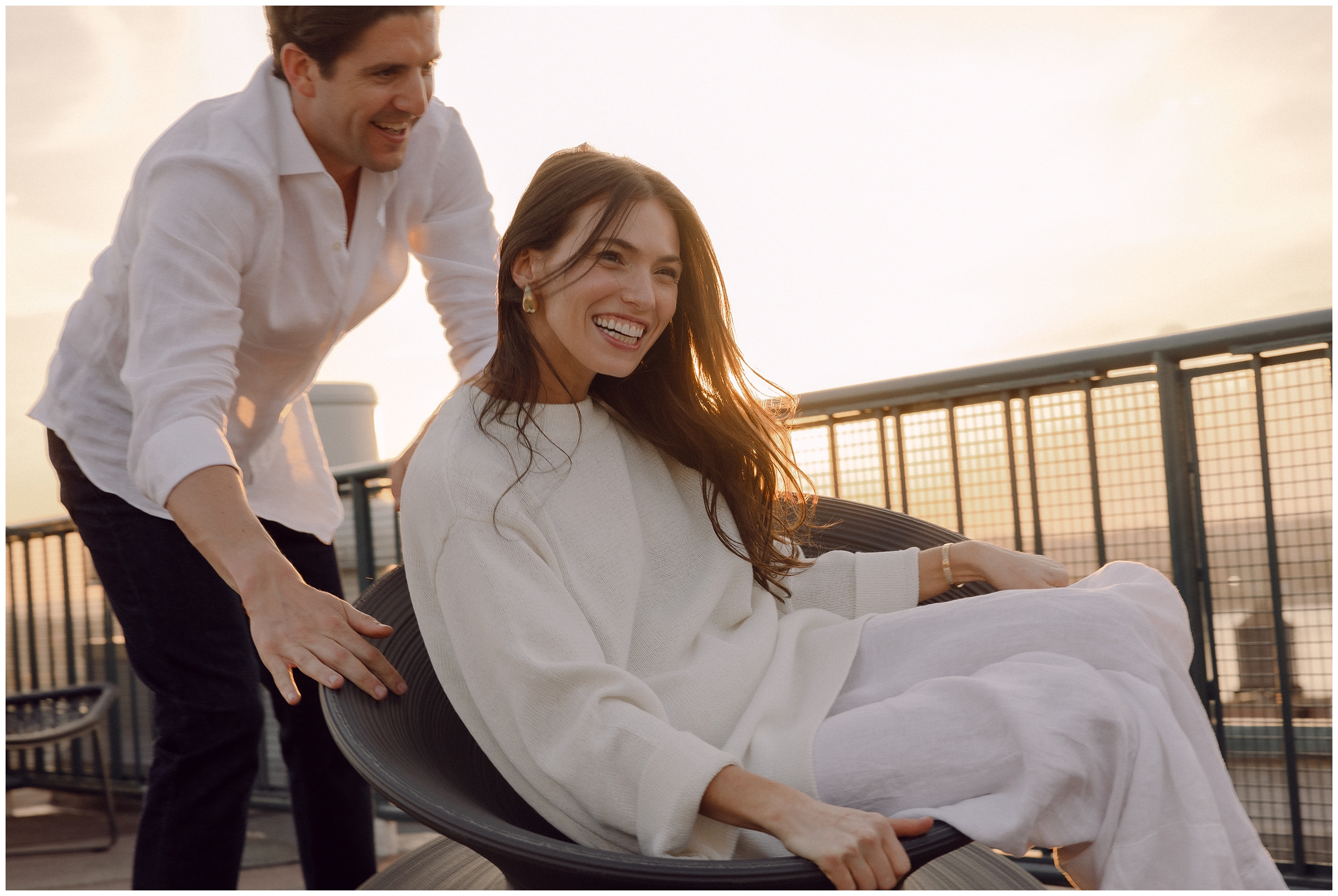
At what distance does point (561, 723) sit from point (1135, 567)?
0.87 meters

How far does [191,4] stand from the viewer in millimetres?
2037

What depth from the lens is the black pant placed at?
1596mm

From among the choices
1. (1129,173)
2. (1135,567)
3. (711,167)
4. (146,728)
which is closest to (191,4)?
(711,167)

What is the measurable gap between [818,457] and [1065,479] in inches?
27.3

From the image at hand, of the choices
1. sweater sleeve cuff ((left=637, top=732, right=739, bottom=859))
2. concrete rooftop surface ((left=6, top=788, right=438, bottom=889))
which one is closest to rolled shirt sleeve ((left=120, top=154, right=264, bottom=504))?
sweater sleeve cuff ((left=637, top=732, right=739, bottom=859))

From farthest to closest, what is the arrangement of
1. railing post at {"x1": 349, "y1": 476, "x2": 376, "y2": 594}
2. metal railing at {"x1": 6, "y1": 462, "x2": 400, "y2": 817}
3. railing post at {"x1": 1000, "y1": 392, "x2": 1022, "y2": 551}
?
metal railing at {"x1": 6, "y1": 462, "x2": 400, "y2": 817} → railing post at {"x1": 349, "y1": 476, "x2": 376, "y2": 594} → railing post at {"x1": 1000, "y1": 392, "x2": 1022, "y2": 551}

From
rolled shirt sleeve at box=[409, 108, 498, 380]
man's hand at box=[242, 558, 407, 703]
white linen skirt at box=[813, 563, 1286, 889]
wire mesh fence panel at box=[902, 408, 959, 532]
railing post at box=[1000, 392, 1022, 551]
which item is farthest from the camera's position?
wire mesh fence panel at box=[902, 408, 959, 532]

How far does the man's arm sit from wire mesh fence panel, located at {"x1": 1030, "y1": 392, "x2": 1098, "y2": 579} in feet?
5.96

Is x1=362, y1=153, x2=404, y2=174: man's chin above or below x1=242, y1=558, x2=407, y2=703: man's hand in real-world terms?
above

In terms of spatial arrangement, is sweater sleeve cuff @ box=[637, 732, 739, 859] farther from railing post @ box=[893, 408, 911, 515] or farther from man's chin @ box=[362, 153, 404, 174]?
railing post @ box=[893, 408, 911, 515]

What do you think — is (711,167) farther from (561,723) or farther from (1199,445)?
(1199,445)

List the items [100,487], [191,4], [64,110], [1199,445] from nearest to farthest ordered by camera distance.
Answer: [100,487]
[191,4]
[1199,445]
[64,110]

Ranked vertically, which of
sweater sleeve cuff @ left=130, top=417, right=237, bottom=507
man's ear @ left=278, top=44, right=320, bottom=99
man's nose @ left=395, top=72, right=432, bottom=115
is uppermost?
man's ear @ left=278, top=44, right=320, bottom=99

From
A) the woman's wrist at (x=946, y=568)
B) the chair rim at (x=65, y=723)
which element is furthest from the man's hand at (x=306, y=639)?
the chair rim at (x=65, y=723)
